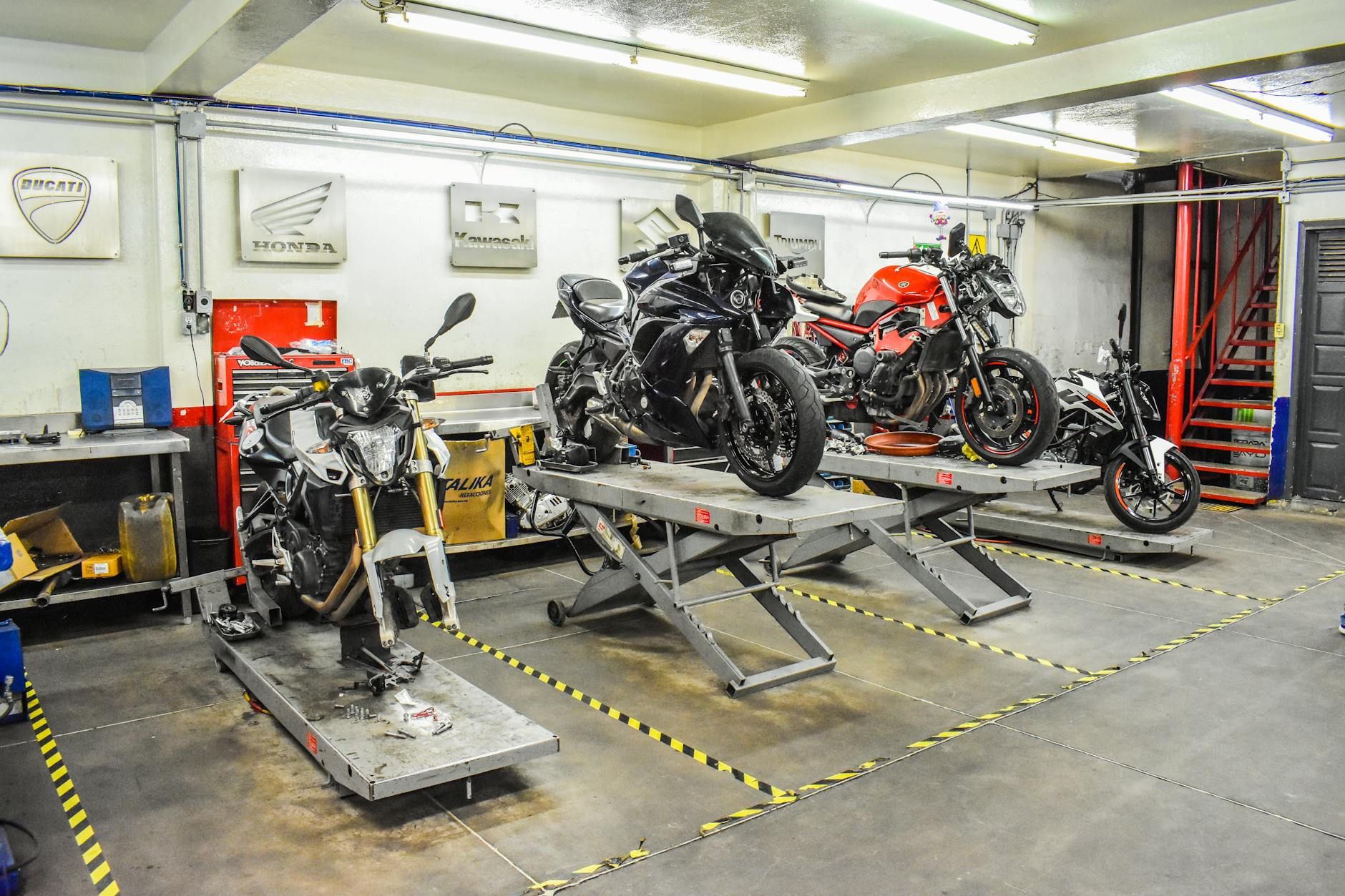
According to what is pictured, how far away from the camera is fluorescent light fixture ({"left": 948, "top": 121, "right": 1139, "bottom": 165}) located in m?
7.67

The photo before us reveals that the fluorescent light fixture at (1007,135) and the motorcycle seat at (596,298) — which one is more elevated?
the fluorescent light fixture at (1007,135)

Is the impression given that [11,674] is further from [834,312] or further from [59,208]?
[834,312]

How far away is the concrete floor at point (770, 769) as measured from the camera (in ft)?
9.75

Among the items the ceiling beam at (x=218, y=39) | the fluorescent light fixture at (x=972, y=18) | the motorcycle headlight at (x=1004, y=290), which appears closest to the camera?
the ceiling beam at (x=218, y=39)

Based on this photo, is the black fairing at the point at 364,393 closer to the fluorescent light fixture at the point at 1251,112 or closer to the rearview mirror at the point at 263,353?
the rearview mirror at the point at 263,353

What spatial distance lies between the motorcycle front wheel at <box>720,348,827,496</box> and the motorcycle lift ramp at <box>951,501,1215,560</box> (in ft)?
11.1

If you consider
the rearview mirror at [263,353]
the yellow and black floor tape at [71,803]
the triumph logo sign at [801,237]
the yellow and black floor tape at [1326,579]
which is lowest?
the yellow and black floor tape at [71,803]

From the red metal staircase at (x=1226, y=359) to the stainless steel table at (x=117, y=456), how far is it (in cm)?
841

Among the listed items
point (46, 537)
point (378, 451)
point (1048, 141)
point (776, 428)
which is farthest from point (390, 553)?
point (1048, 141)

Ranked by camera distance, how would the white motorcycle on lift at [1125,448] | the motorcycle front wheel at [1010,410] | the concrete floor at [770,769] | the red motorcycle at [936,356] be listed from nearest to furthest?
the concrete floor at [770,769] < the motorcycle front wheel at [1010,410] < the red motorcycle at [936,356] < the white motorcycle on lift at [1125,448]

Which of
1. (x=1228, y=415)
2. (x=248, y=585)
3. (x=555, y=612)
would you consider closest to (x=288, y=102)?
(x=248, y=585)

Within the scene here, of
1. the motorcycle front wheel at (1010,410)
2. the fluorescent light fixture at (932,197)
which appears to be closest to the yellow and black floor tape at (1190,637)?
the motorcycle front wheel at (1010,410)

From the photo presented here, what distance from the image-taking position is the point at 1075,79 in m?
5.77

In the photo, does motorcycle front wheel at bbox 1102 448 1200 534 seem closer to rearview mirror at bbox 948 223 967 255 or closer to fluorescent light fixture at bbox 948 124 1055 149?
rearview mirror at bbox 948 223 967 255
